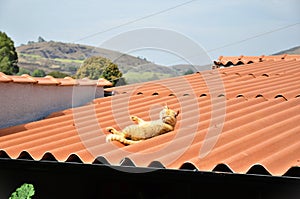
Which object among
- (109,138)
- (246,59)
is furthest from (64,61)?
(109,138)

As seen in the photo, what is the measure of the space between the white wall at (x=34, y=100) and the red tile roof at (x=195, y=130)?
0.14 metres

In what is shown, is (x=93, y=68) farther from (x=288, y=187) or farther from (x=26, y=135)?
(x=288, y=187)

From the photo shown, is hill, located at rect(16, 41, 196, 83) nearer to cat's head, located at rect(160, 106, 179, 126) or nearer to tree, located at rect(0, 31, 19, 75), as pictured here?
cat's head, located at rect(160, 106, 179, 126)

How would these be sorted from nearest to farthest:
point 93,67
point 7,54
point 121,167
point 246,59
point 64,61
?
point 121,167, point 93,67, point 246,59, point 7,54, point 64,61

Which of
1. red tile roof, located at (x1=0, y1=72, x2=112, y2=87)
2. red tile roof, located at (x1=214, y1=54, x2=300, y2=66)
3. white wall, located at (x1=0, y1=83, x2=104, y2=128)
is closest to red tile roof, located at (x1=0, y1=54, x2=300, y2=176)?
white wall, located at (x1=0, y1=83, x2=104, y2=128)

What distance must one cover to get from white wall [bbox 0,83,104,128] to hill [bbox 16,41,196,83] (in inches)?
29.3

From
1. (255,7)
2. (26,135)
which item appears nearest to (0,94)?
(26,135)

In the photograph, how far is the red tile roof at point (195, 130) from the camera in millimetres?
2920

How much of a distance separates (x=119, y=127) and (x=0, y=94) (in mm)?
1347

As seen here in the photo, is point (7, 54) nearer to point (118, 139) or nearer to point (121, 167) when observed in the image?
point (118, 139)

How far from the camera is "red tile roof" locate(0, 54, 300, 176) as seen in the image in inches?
115

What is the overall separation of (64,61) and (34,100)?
31.9 meters

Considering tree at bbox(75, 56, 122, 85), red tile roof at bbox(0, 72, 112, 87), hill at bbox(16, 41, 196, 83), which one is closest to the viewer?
red tile roof at bbox(0, 72, 112, 87)

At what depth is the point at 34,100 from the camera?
5.48 meters
